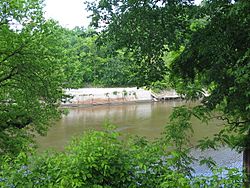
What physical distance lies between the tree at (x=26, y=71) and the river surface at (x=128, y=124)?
131 inches

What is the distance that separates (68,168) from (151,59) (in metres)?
2.71

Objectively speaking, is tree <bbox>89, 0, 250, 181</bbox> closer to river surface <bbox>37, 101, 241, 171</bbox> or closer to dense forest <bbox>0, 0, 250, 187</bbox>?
dense forest <bbox>0, 0, 250, 187</bbox>

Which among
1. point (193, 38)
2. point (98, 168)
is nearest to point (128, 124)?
point (193, 38)

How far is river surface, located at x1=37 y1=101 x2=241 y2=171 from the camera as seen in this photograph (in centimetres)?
1398

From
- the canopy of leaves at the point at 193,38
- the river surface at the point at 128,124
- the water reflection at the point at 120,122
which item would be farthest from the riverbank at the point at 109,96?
the canopy of leaves at the point at 193,38

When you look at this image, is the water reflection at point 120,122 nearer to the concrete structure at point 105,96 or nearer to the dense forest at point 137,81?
the concrete structure at point 105,96

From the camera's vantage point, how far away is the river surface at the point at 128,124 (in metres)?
14.0

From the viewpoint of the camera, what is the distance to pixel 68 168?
2.94 meters

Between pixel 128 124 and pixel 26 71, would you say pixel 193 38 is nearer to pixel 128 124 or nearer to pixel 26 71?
pixel 26 71

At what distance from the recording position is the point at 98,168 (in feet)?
9.84

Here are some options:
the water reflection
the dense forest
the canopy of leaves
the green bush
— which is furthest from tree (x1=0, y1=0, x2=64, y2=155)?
the green bush

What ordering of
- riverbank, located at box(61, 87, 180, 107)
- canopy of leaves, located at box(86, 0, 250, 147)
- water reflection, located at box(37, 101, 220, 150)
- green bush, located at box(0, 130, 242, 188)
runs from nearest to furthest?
green bush, located at box(0, 130, 242, 188)
canopy of leaves, located at box(86, 0, 250, 147)
water reflection, located at box(37, 101, 220, 150)
riverbank, located at box(61, 87, 180, 107)

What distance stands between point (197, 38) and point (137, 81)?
1230mm

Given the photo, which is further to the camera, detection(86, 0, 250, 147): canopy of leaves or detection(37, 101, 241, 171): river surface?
detection(37, 101, 241, 171): river surface
